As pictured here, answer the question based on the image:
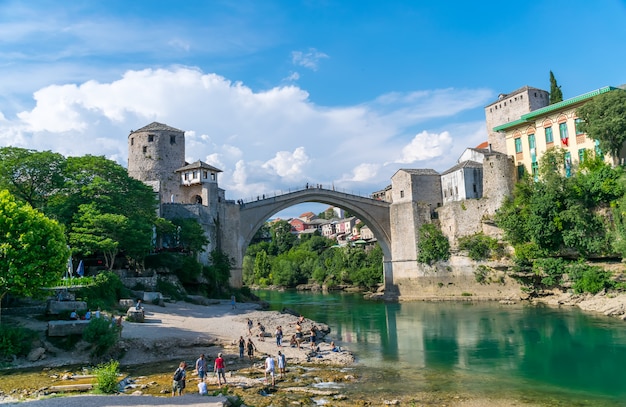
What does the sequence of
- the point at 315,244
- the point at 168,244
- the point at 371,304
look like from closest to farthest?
the point at 168,244 → the point at 371,304 → the point at 315,244

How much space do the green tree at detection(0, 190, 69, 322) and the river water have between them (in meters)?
11.5

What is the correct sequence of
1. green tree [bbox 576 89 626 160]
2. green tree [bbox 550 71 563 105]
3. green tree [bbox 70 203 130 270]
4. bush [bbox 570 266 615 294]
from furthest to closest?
green tree [bbox 550 71 563 105], bush [bbox 570 266 615 294], green tree [bbox 576 89 626 160], green tree [bbox 70 203 130 270]

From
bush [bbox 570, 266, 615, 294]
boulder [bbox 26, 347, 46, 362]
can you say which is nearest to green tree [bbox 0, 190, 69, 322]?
boulder [bbox 26, 347, 46, 362]

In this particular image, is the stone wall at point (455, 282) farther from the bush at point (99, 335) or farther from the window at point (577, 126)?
the bush at point (99, 335)

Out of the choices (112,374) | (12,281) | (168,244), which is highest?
(168,244)

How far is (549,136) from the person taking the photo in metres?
38.7

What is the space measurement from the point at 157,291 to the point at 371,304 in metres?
20.9

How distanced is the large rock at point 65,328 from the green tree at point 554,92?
45.2 m

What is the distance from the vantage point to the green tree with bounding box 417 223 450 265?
43.3 meters

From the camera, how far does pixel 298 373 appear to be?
677 inches

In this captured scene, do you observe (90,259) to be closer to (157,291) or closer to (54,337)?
(157,291)

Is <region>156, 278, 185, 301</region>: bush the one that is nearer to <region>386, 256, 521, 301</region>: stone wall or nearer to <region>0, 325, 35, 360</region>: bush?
<region>0, 325, 35, 360</region>: bush

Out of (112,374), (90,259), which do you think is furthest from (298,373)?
(90,259)

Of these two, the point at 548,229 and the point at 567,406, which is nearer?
the point at 567,406
